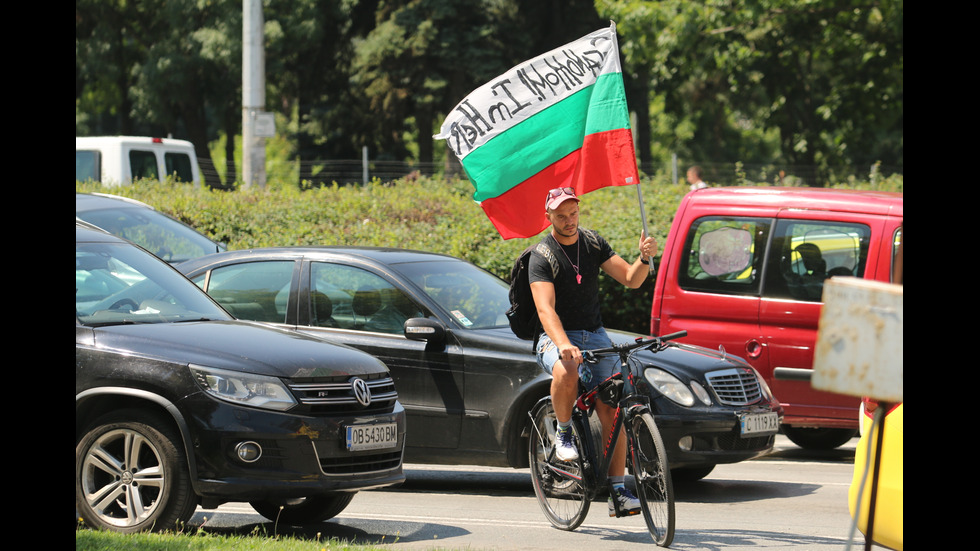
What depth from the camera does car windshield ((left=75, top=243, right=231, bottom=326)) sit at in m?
6.72

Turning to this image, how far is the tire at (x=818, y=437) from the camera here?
34.2 feet

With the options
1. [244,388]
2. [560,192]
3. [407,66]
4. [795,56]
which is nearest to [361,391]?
[244,388]

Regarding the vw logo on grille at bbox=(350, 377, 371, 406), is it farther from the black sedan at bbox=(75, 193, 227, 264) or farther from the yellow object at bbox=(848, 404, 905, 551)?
the black sedan at bbox=(75, 193, 227, 264)

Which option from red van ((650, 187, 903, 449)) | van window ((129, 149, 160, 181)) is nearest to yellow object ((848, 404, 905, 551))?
red van ((650, 187, 903, 449))

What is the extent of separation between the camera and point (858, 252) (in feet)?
30.5

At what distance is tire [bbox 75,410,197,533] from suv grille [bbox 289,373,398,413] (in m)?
0.66

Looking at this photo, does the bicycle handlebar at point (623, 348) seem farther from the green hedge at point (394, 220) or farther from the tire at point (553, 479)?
the green hedge at point (394, 220)

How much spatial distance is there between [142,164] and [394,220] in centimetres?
961

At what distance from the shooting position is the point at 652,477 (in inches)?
247

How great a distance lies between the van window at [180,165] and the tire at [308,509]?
17.3m

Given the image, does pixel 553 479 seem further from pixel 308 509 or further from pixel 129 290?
pixel 129 290

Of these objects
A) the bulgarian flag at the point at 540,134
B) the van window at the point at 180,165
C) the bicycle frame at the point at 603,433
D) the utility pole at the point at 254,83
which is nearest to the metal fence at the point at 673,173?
the van window at the point at 180,165
